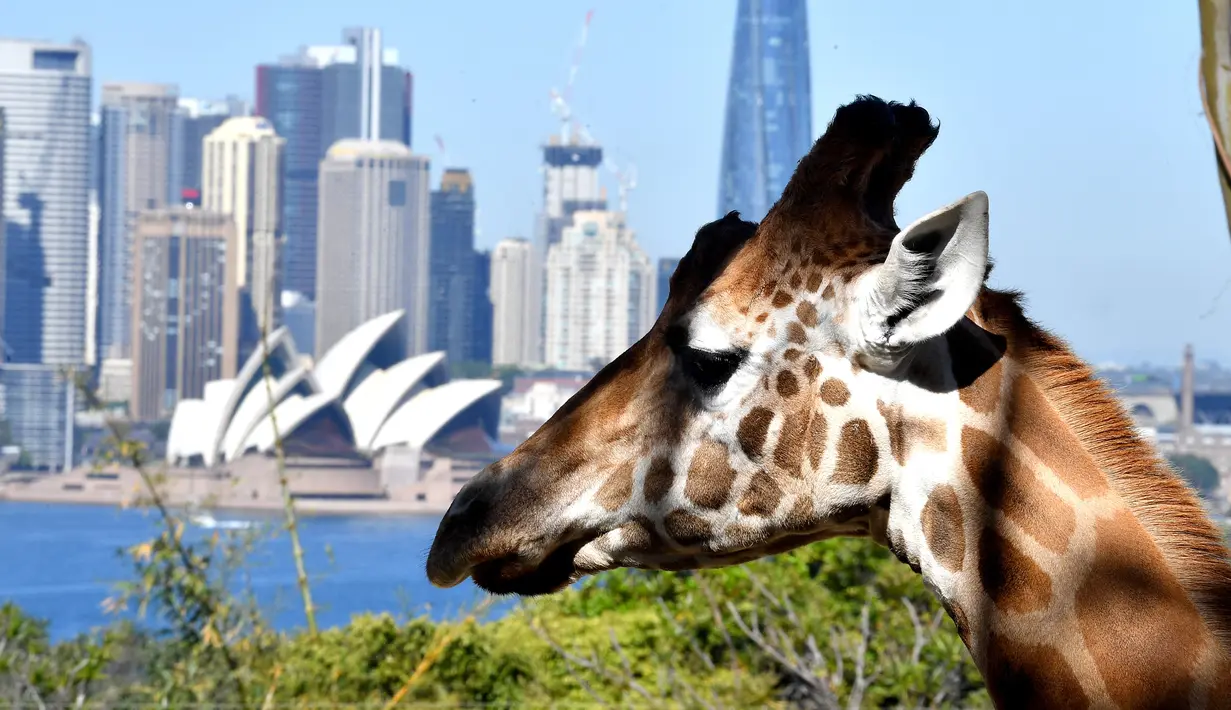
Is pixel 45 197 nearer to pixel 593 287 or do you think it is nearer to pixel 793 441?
pixel 593 287

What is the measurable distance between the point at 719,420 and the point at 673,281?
0.70ft

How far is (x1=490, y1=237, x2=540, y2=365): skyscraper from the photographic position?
163 feet

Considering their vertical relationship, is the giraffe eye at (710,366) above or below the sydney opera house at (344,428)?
above

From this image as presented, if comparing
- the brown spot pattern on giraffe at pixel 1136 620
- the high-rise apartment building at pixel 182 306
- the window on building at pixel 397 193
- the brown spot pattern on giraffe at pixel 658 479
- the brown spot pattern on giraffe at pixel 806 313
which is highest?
the window on building at pixel 397 193

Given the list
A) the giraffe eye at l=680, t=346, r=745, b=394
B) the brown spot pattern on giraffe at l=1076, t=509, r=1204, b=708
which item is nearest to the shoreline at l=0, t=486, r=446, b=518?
the giraffe eye at l=680, t=346, r=745, b=394

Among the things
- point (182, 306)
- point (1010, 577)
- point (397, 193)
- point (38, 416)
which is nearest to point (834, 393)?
point (1010, 577)

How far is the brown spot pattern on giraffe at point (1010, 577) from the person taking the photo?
A: 149 cm

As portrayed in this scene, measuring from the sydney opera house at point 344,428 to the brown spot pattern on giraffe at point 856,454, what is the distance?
99.4 ft

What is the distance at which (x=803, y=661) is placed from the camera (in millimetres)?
6488

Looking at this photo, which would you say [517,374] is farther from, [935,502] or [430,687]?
[935,502]

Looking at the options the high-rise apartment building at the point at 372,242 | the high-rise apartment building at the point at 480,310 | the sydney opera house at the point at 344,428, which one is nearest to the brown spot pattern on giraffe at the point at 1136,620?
the sydney opera house at the point at 344,428

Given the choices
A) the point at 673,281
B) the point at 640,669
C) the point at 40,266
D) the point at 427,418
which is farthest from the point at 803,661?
the point at 40,266

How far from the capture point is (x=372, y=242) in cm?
4928

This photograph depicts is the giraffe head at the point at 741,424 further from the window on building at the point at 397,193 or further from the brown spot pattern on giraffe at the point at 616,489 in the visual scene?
the window on building at the point at 397,193
